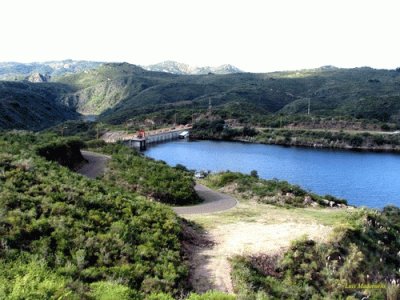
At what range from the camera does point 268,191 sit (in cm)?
2856

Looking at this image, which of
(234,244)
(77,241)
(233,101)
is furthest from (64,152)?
(233,101)

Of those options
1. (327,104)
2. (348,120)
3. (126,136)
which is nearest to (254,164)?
(126,136)

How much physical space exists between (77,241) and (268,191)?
Result: 17.1 metres

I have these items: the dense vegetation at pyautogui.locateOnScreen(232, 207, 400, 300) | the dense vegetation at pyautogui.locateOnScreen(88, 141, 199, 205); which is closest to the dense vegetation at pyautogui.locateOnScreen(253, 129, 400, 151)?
the dense vegetation at pyautogui.locateOnScreen(88, 141, 199, 205)

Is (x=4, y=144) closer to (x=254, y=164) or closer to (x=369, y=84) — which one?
(x=254, y=164)

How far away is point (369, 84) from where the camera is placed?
16650 centimetres

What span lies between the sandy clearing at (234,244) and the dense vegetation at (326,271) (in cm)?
44

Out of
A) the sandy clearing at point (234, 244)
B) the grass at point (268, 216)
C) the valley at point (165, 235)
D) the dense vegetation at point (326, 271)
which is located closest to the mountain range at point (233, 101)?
the valley at point (165, 235)

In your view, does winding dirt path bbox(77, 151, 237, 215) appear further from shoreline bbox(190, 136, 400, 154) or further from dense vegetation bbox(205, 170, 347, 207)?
shoreline bbox(190, 136, 400, 154)

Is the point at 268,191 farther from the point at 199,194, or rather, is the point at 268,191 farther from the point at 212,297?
the point at 212,297

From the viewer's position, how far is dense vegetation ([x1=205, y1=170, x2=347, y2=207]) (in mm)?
27312

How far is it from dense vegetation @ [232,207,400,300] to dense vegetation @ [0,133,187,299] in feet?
7.65

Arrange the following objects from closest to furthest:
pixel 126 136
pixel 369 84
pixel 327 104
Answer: pixel 126 136, pixel 327 104, pixel 369 84

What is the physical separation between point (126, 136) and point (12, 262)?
88.2 m
